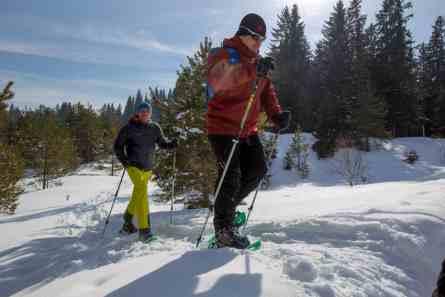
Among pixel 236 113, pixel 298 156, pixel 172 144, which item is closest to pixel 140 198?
pixel 172 144

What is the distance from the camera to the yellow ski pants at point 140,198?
5012 mm

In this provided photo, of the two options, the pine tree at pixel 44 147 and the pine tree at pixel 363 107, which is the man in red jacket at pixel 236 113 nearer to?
the pine tree at pixel 363 107

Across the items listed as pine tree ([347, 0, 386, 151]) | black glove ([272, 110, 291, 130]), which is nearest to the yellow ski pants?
black glove ([272, 110, 291, 130])

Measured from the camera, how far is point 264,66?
331 centimetres

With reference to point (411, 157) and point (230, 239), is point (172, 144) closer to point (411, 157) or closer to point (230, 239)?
point (230, 239)

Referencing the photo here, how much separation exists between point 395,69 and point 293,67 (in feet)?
39.2

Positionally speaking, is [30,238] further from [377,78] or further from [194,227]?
[377,78]

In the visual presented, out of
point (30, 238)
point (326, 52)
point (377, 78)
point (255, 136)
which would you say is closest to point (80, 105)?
point (326, 52)

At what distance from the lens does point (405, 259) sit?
126 inches

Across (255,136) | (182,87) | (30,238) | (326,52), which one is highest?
(326,52)

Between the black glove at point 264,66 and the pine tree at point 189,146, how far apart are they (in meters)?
7.16

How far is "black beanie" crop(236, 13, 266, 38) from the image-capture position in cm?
343

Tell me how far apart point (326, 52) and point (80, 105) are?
35.2 meters

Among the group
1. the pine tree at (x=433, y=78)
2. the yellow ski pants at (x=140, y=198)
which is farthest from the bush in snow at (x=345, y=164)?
the yellow ski pants at (x=140, y=198)
